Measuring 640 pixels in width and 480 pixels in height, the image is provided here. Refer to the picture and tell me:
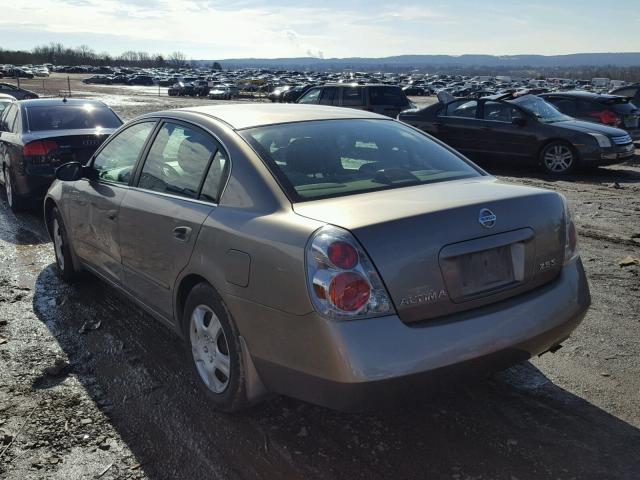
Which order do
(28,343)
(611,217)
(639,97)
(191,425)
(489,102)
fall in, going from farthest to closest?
(639,97) → (489,102) → (611,217) → (28,343) → (191,425)

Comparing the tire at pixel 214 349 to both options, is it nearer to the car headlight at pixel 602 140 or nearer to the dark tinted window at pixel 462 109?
the car headlight at pixel 602 140

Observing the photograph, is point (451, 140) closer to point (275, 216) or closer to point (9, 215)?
point (9, 215)

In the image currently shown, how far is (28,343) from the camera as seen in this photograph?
4.29 metres

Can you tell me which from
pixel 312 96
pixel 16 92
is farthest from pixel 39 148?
pixel 16 92

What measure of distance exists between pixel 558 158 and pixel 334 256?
10.3 m

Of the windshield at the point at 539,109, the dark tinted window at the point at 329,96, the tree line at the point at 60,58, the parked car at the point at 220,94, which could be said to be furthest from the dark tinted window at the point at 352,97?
the tree line at the point at 60,58

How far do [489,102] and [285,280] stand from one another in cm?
1111

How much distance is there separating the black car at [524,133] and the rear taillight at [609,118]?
2076mm

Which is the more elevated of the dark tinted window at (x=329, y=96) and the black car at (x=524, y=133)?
the dark tinted window at (x=329, y=96)

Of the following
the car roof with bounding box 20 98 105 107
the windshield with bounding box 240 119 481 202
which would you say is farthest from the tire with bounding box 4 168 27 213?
the windshield with bounding box 240 119 481 202

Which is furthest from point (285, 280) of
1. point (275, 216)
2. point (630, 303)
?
point (630, 303)

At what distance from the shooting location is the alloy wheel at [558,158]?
11.5 m

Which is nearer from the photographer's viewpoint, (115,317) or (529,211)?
(529,211)

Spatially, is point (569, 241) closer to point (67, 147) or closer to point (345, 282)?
→ point (345, 282)
